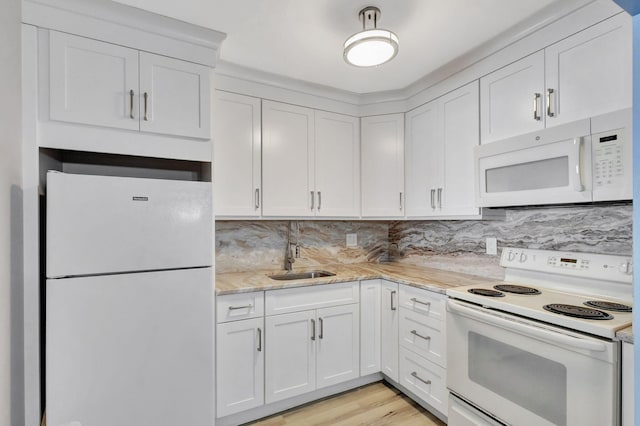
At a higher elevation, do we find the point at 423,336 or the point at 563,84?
the point at 563,84

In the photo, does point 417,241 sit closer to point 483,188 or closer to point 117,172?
point 483,188

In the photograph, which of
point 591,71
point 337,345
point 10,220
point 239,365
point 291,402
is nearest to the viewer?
point 10,220

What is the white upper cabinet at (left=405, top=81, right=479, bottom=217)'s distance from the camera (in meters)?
2.24

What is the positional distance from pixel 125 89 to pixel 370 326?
7.30 feet

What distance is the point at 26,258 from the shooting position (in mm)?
1475

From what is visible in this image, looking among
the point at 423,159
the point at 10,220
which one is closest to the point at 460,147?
the point at 423,159

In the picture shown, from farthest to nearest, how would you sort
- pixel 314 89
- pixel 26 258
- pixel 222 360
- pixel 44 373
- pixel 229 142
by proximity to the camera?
pixel 314 89
pixel 229 142
pixel 222 360
pixel 44 373
pixel 26 258

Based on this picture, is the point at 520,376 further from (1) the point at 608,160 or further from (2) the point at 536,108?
(2) the point at 536,108

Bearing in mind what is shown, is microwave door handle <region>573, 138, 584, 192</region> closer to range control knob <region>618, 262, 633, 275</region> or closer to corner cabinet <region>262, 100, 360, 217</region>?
range control knob <region>618, 262, 633, 275</region>

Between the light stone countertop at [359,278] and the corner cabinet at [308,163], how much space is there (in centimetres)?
49

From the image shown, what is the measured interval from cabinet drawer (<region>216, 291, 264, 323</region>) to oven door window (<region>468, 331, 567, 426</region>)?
1.27 meters

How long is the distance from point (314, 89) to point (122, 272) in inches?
75.1

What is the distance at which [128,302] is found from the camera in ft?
5.28

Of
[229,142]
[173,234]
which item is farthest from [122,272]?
[229,142]
